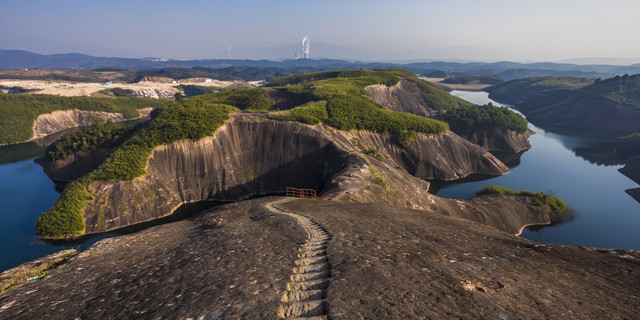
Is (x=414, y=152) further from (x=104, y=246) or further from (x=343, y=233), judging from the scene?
(x=104, y=246)

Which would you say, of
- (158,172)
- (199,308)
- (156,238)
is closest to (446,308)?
(199,308)

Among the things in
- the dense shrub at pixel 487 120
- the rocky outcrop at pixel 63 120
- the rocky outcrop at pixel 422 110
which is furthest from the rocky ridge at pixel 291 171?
the rocky outcrop at pixel 63 120

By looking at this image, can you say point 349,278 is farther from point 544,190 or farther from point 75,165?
point 75,165

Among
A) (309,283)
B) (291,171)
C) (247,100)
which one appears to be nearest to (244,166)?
(291,171)

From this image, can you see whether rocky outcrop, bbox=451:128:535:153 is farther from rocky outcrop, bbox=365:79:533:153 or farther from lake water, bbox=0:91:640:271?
lake water, bbox=0:91:640:271

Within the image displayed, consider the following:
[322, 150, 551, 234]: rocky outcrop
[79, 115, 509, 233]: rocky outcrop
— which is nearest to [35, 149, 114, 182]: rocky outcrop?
Answer: [79, 115, 509, 233]: rocky outcrop
